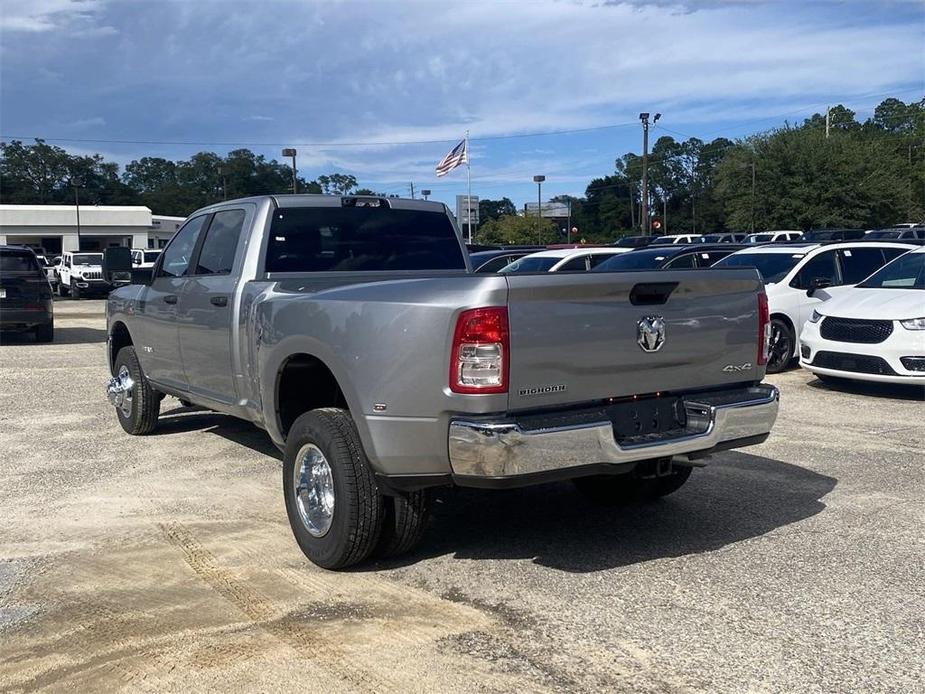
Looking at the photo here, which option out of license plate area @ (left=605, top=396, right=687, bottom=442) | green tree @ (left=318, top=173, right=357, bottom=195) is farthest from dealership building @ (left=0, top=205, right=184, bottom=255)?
license plate area @ (left=605, top=396, right=687, bottom=442)

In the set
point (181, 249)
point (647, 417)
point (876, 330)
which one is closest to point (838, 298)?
point (876, 330)

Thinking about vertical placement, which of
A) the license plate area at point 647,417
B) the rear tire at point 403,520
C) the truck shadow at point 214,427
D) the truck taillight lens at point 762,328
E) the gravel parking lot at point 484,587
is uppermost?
the truck taillight lens at point 762,328

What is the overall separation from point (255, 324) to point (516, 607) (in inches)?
90.3

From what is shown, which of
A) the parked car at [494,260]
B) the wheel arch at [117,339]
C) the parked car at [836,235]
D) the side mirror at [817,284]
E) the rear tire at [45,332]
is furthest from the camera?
the parked car at [836,235]

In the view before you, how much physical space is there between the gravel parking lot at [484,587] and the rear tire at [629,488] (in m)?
0.11

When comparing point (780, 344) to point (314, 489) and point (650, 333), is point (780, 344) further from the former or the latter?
point (314, 489)

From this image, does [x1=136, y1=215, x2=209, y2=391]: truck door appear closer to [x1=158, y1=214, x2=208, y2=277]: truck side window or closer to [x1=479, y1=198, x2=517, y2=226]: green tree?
[x1=158, y1=214, x2=208, y2=277]: truck side window

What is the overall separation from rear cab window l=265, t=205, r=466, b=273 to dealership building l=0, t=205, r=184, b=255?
61.6 meters

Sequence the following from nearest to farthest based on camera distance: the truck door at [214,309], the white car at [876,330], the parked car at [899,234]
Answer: the truck door at [214,309]
the white car at [876,330]
the parked car at [899,234]

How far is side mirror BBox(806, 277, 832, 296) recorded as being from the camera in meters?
11.6

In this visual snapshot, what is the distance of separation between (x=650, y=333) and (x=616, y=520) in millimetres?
1568

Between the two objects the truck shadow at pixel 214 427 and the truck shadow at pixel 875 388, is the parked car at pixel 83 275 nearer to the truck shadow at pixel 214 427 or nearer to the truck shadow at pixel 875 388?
the truck shadow at pixel 214 427

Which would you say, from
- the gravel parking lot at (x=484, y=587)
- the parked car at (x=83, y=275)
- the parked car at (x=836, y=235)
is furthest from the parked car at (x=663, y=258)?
the parked car at (x=83, y=275)

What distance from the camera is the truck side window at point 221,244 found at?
629 centimetres
